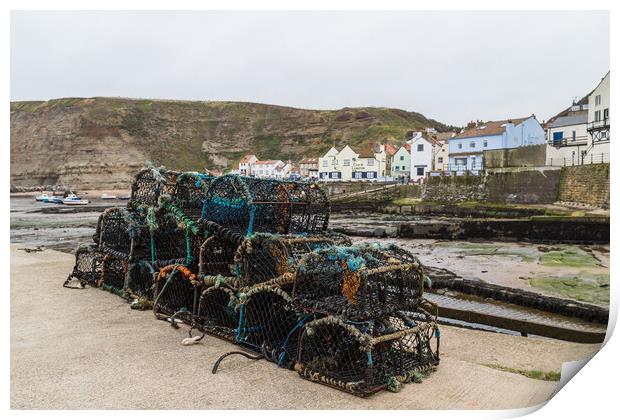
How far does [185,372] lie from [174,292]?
186cm

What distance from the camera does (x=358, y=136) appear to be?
73.4m

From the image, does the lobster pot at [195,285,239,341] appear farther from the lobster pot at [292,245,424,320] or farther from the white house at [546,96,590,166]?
the white house at [546,96,590,166]

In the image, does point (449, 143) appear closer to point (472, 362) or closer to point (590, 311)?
point (590, 311)

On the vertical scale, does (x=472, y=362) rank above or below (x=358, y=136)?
below

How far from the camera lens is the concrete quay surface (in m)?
3.50

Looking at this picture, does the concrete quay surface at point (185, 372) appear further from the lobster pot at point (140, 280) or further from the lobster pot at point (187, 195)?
the lobster pot at point (187, 195)

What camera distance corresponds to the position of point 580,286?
34.5 feet

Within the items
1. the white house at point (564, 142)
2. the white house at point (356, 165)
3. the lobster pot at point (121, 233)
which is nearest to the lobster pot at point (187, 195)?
the lobster pot at point (121, 233)

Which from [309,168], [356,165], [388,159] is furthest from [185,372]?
[309,168]

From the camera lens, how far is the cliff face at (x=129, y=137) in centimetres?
6203

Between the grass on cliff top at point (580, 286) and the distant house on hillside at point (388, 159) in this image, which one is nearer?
the grass on cliff top at point (580, 286)

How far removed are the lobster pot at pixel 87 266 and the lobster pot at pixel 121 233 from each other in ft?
1.08

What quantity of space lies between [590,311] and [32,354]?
743 cm

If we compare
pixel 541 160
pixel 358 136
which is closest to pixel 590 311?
pixel 541 160
